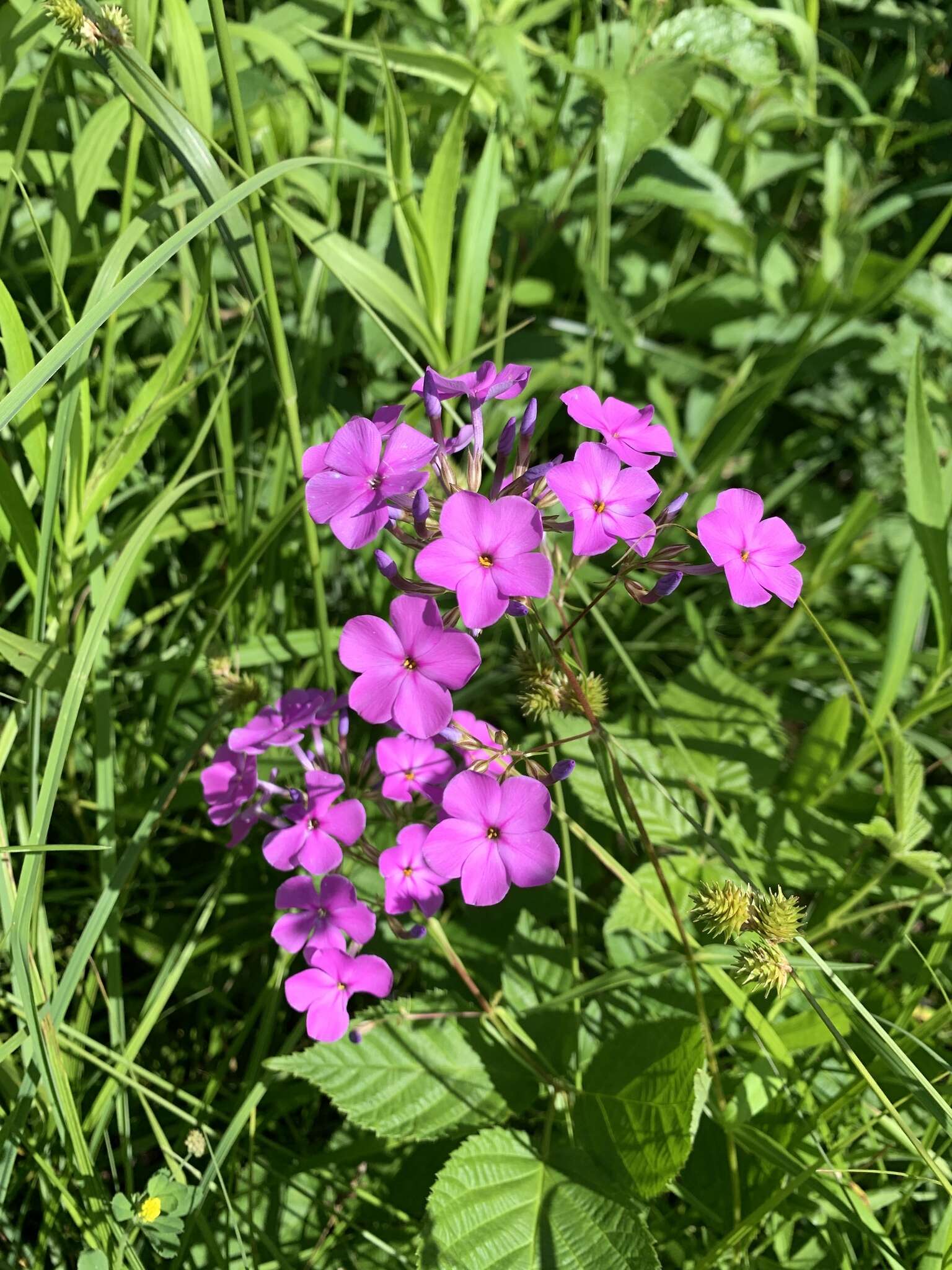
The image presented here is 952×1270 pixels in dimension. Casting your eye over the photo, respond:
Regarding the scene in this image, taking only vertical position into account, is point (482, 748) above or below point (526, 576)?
below

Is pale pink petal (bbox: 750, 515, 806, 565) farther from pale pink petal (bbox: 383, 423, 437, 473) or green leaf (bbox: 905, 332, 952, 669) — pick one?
green leaf (bbox: 905, 332, 952, 669)

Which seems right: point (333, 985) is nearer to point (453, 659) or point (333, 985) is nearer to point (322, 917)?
point (322, 917)

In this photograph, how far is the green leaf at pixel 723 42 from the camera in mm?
2275

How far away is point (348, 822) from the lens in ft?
4.78

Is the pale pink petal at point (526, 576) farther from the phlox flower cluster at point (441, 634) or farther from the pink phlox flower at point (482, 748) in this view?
the pink phlox flower at point (482, 748)

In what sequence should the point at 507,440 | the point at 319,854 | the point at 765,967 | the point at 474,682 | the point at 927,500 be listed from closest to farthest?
1. the point at 765,967
2. the point at 507,440
3. the point at 319,854
4. the point at 927,500
5. the point at 474,682

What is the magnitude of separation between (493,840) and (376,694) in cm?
27

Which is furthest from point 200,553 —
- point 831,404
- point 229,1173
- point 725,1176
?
point 831,404

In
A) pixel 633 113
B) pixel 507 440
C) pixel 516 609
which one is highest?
pixel 633 113

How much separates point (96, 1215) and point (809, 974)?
121cm

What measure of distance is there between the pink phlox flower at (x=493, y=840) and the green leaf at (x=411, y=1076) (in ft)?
1.53

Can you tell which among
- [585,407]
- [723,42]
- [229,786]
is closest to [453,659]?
[585,407]

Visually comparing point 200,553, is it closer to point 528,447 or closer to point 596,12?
point 528,447

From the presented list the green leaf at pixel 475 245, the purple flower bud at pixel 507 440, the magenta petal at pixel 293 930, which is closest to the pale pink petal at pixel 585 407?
the purple flower bud at pixel 507 440
